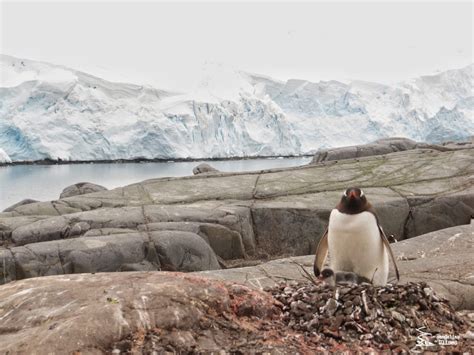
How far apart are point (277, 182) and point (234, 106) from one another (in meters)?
46.5

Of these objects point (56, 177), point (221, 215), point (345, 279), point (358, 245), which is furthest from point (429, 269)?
point (56, 177)

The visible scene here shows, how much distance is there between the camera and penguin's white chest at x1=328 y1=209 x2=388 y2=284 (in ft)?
19.5

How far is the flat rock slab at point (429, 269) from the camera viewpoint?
21.7 feet

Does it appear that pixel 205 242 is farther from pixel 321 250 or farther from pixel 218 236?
pixel 321 250

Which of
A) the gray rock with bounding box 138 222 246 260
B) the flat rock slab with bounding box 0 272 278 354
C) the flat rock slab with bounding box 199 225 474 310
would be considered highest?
the flat rock slab with bounding box 0 272 278 354

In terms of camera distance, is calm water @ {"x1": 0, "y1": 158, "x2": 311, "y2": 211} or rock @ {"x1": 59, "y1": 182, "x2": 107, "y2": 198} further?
calm water @ {"x1": 0, "y1": 158, "x2": 311, "y2": 211}

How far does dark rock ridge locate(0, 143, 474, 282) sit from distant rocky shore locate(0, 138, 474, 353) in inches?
1.3

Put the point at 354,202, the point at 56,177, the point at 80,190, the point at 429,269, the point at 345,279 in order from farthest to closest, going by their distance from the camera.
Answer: the point at 56,177 → the point at 80,190 → the point at 429,269 → the point at 354,202 → the point at 345,279

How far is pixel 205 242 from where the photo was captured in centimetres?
1219

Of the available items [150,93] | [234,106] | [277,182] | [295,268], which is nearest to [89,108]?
[150,93]

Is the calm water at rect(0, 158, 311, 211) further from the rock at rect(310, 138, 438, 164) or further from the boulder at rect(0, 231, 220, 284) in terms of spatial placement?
the boulder at rect(0, 231, 220, 284)

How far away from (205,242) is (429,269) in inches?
233

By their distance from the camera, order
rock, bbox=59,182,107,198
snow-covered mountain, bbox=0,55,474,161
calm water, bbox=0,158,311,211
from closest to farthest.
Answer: rock, bbox=59,182,107,198, calm water, bbox=0,158,311,211, snow-covered mountain, bbox=0,55,474,161

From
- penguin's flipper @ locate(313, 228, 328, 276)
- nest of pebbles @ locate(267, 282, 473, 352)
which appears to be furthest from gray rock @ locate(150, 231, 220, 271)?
nest of pebbles @ locate(267, 282, 473, 352)
